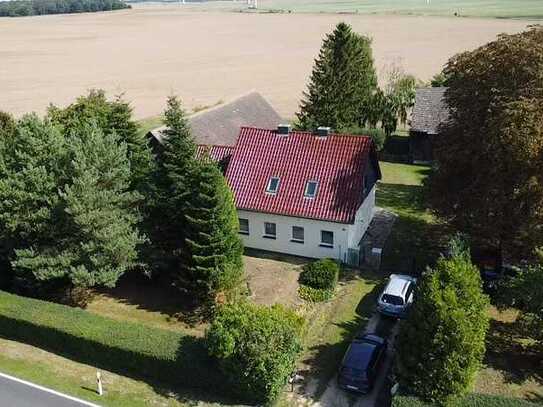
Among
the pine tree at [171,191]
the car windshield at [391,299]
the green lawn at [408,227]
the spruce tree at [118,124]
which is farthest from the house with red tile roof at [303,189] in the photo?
the pine tree at [171,191]

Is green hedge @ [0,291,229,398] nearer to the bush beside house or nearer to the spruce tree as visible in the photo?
the spruce tree

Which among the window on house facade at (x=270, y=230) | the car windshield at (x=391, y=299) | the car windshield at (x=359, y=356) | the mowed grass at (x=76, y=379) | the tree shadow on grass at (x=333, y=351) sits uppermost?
the window on house facade at (x=270, y=230)

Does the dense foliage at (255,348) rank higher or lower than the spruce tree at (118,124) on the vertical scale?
lower

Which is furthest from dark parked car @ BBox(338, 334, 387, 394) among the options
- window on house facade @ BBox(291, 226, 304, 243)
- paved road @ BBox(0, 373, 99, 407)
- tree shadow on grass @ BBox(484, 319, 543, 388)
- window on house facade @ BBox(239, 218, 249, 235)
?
window on house facade @ BBox(239, 218, 249, 235)

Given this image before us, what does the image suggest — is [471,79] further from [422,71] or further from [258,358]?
[422,71]

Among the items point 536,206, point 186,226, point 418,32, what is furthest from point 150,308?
point 418,32

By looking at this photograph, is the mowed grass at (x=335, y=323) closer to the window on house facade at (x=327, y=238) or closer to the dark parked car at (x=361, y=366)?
the dark parked car at (x=361, y=366)

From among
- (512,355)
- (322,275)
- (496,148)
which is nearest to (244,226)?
(322,275)
